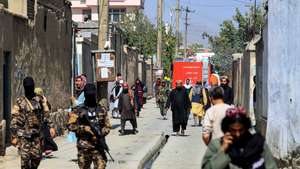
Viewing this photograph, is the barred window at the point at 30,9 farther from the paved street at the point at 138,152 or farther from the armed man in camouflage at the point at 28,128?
the armed man in camouflage at the point at 28,128

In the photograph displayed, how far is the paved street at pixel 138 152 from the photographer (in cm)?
1491

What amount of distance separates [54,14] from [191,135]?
5768 millimetres

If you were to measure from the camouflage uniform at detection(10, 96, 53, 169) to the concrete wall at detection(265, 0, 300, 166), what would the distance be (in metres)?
5.33

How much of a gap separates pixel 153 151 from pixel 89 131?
7.90 meters

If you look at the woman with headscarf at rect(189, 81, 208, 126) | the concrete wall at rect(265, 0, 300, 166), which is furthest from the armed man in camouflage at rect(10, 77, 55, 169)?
the woman with headscarf at rect(189, 81, 208, 126)

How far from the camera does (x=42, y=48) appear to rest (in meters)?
21.5

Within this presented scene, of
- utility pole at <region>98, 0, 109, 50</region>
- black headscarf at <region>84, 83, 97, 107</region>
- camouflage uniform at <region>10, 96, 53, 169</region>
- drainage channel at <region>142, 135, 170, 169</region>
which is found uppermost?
utility pole at <region>98, 0, 109, 50</region>

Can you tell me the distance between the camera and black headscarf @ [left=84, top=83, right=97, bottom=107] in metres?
9.66

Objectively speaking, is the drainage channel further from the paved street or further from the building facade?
the building facade

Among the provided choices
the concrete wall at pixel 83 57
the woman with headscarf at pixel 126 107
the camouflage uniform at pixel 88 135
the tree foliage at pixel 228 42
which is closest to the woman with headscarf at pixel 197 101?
the woman with headscarf at pixel 126 107

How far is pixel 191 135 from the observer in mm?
23312

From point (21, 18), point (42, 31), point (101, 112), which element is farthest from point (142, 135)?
point (101, 112)

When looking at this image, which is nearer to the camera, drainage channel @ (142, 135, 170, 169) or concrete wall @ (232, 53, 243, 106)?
drainage channel @ (142, 135, 170, 169)

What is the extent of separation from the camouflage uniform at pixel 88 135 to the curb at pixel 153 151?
4800mm
